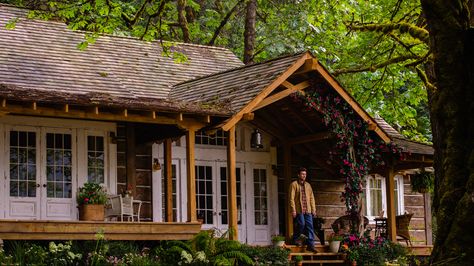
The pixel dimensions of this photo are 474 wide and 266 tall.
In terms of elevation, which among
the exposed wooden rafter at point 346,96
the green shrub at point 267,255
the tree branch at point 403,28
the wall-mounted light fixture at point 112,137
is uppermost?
the tree branch at point 403,28

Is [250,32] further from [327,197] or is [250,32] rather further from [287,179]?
[287,179]

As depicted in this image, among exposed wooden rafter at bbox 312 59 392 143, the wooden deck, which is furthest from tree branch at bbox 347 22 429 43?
the wooden deck

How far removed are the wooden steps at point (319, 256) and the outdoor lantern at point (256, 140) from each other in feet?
9.71

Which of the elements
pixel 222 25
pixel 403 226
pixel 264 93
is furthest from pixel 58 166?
pixel 222 25

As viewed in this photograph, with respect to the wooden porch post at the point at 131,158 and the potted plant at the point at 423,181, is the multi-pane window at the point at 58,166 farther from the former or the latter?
the potted plant at the point at 423,181

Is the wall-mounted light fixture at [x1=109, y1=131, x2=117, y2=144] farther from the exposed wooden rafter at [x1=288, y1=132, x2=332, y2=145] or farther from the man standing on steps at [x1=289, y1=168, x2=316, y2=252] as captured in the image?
the exposed wooden rafter at [x1=288, y1=132, x2=332, y2=145]

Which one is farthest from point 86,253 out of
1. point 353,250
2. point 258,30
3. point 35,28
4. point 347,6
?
point 258,30

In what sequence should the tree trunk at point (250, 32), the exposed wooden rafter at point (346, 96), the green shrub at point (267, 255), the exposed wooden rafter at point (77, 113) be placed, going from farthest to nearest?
the tree trunk at point (250, 32)
the exposed wooden rafter at point (346, 96)
the green shrub at point (267, 255)
the exposed wooden rafter at point (77, 113)

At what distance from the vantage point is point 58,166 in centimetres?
1980

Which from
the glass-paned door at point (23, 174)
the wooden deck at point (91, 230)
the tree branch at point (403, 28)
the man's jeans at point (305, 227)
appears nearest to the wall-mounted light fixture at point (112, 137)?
the glass-paned door at point (23, 174)

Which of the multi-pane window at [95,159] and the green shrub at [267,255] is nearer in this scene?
the green shrub at [267,255]

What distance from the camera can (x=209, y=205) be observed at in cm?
2206

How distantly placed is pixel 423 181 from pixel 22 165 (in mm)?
10430

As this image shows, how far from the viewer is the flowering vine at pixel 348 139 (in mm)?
21156
